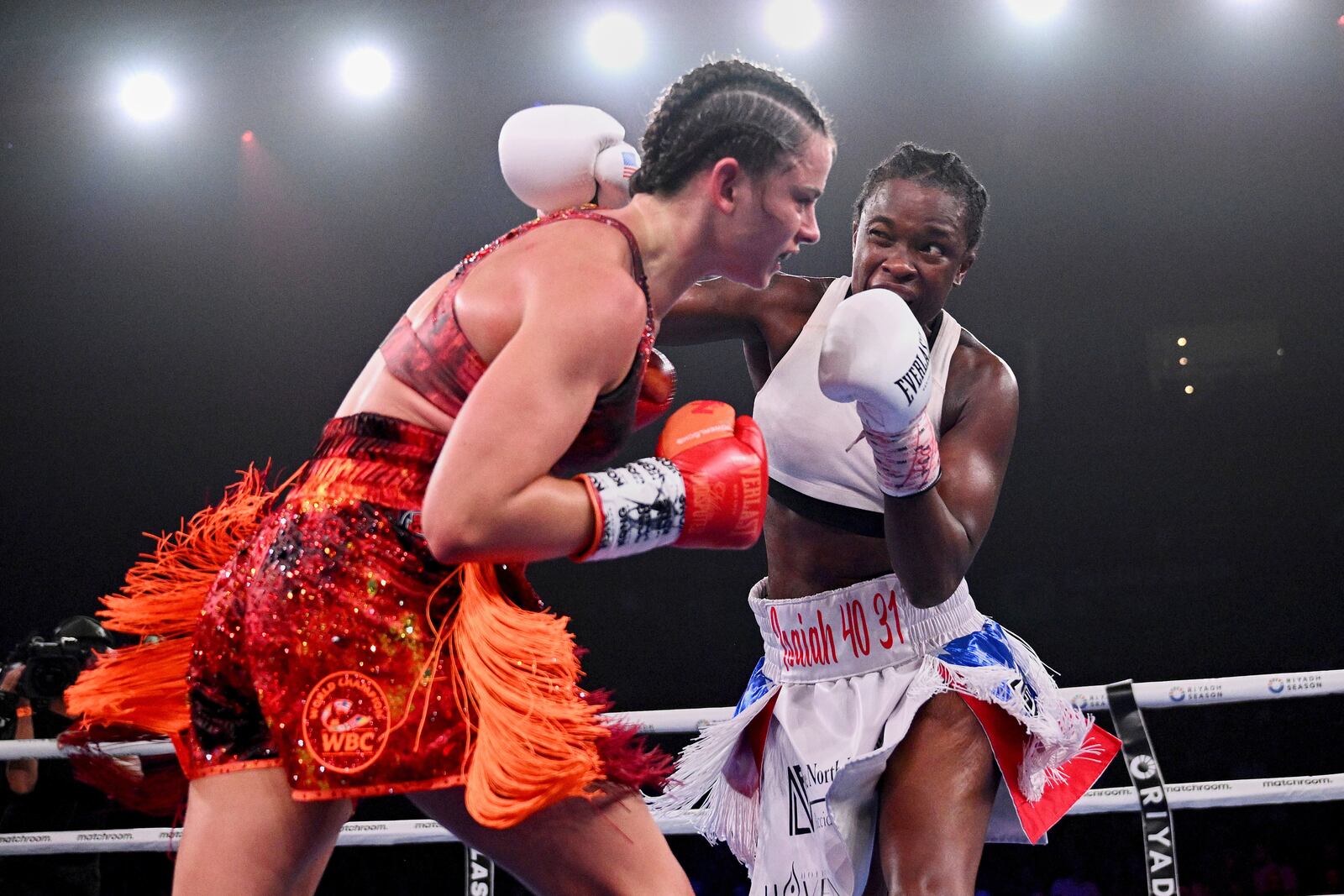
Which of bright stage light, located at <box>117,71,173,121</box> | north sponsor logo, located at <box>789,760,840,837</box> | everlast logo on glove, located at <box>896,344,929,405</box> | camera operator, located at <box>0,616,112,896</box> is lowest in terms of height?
camera operator, located at <box>0,616,112,896</box>

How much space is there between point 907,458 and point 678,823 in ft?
3.59

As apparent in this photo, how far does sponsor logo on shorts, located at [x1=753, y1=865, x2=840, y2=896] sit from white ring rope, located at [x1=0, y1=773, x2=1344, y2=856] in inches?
17.2

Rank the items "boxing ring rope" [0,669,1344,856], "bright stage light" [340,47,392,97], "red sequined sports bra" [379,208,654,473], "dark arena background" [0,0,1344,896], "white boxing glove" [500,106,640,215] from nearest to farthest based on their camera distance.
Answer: "red sequined sports bra" [379,208,654,473] < "white boxing glove" [500,106,640,215] < "boxing ring rope" [0,669,1344,856] < "dark arena background" [0,0,1344,896] < "bright stage light" [340,47,392,97]

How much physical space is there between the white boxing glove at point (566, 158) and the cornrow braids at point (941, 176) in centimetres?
57

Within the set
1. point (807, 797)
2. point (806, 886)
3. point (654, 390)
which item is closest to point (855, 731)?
point (807, 797)

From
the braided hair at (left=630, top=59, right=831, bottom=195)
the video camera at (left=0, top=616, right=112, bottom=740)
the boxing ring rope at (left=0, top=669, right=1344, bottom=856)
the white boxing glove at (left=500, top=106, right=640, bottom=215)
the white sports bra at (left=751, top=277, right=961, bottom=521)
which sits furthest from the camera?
the video camera at (left=0, top=616, right=112, bottom=740)

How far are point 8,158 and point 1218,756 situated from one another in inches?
250

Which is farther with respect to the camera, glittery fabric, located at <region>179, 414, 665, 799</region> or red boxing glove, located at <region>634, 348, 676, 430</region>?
red boxing glove, located at <region>634, 348, 676, 430</region>

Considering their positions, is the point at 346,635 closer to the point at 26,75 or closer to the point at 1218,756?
the point at 1218,756

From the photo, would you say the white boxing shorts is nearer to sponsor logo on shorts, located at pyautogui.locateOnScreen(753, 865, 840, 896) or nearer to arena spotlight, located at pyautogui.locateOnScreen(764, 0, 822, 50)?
sponsor logo on shorts, located at pyautogui.locateOnScreen(753, 865, 840, 896)

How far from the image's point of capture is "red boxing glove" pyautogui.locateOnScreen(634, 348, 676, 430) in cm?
133

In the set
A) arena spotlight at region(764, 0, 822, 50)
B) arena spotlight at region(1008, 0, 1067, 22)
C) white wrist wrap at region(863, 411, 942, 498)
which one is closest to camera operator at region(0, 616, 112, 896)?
white wrist wrap at region(863, 411, 942, 498)

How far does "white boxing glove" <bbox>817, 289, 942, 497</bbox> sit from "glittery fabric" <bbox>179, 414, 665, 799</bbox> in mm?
525

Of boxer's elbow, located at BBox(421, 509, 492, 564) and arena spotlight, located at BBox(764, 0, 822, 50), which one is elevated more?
arena spotlight, located at BBox(764, 0, 822, 50)
